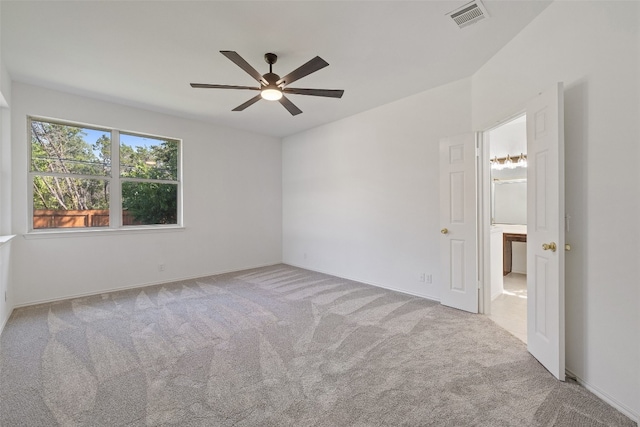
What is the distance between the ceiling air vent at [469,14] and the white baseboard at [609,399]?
2883 millimetres

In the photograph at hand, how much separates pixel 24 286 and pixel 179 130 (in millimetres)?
3037

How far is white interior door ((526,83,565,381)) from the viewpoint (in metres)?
1.99

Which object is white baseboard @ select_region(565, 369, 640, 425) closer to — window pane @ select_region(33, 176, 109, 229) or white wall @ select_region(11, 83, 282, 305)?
white wall @ select_region(11, 83, 282, 305)

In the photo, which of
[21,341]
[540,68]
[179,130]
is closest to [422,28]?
[540,68]

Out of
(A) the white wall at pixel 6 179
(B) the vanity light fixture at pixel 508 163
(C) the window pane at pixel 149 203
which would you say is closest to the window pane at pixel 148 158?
(C) the window pane at pixel 149 203

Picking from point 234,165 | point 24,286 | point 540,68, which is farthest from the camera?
point 234,165

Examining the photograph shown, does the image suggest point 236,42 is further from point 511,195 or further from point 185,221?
point 511,195

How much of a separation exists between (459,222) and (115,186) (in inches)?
198

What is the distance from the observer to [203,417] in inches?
65.2

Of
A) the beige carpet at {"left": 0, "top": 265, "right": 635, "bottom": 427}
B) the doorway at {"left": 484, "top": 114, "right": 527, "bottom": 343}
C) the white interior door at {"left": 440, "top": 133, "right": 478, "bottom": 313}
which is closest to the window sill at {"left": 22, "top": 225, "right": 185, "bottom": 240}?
the beige carpet at {"left": 0, "top": 265, "right": 635, "bottom": 427}

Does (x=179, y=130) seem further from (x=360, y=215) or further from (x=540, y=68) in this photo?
(x=540, y=68)

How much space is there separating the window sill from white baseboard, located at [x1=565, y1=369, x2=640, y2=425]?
5267 millimetres

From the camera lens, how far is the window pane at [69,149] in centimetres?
373

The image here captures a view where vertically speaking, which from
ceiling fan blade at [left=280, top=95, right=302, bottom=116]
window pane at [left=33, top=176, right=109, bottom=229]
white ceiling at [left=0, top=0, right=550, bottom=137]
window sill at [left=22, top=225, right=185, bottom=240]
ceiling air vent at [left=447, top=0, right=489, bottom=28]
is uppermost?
white ceiling at [left=0, top=0, right=550, bottom=137]
